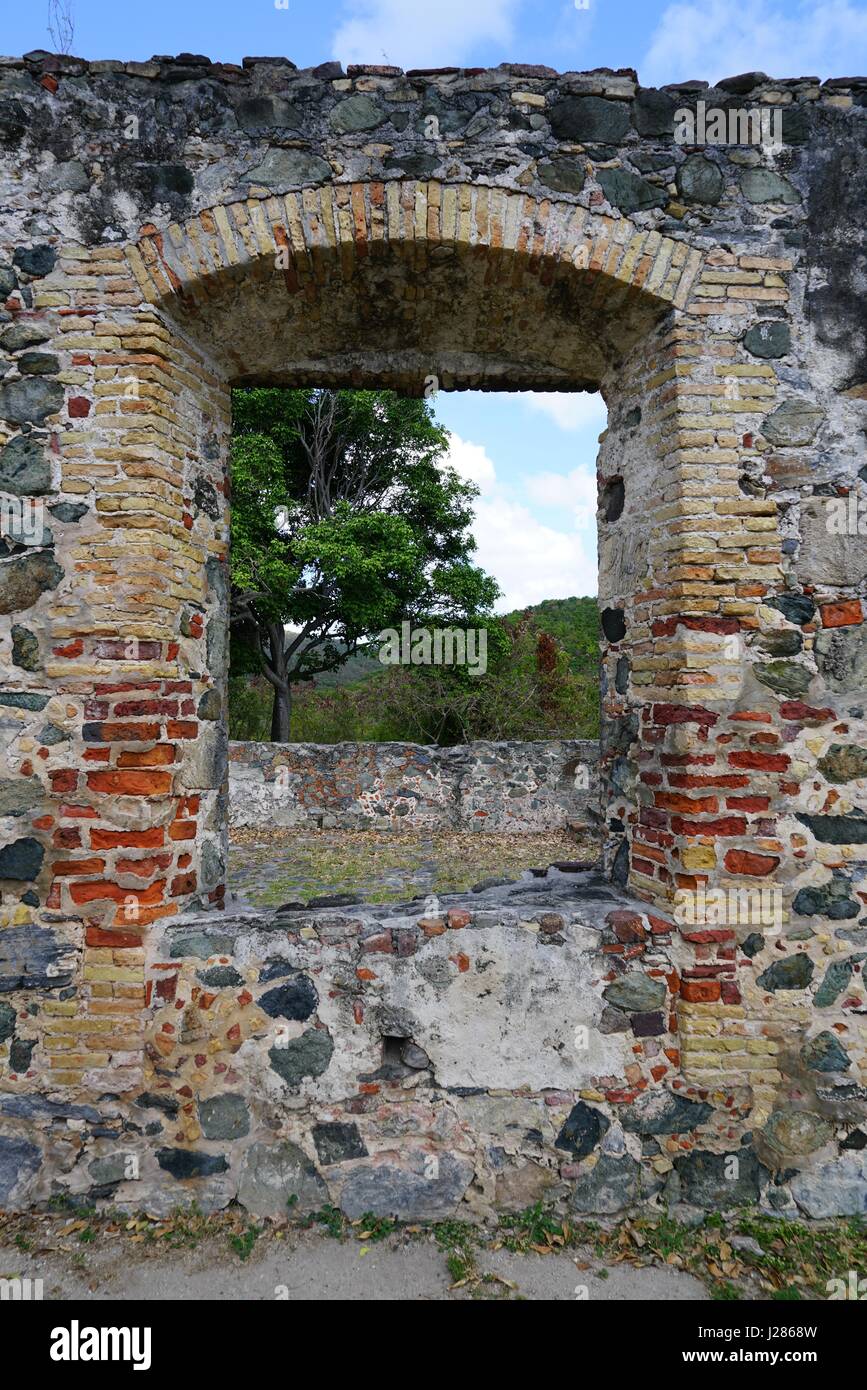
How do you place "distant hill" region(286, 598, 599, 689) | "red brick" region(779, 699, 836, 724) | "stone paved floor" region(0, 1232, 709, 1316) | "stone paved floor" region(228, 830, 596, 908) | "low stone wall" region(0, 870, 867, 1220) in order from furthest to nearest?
"distant hill" region(286, 598, 599, 689) < "stone paved floor" region(228, 830, 596, 908) < "red brick" region(779, 699, 836, 724) < "low stone wall" region(0, 870, 867, 1220) < "stone paved floor" region(0, 1232, 709, 1316)

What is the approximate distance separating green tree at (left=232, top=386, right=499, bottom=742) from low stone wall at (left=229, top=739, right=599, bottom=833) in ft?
10.5

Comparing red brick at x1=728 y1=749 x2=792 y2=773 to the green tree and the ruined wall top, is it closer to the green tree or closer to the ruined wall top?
the ruined wall top

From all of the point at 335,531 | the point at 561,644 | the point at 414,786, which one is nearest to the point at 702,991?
the point at 414,786

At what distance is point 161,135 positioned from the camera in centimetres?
259

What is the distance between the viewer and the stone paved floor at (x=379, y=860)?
21.4 feet

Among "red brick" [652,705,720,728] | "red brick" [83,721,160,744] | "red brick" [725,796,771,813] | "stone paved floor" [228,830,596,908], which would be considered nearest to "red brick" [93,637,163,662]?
"red brick" [83,721,160,744]

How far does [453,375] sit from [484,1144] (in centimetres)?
330

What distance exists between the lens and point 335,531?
12.0 meters

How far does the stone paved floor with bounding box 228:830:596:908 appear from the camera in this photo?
6.51 metres

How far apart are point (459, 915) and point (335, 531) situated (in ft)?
33.5

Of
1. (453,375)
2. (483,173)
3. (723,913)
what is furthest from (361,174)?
(723,913)

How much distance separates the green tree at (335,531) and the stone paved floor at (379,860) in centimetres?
448

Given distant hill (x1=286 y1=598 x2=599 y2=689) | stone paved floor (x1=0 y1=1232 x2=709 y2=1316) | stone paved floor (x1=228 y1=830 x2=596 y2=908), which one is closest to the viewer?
stone paved floor (x1=0 y1=1232 x2=709 y2=1316)

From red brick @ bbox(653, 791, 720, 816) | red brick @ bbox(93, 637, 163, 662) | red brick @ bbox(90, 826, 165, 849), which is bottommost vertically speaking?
red brick @ bbox(90, 826, 165, 849)
